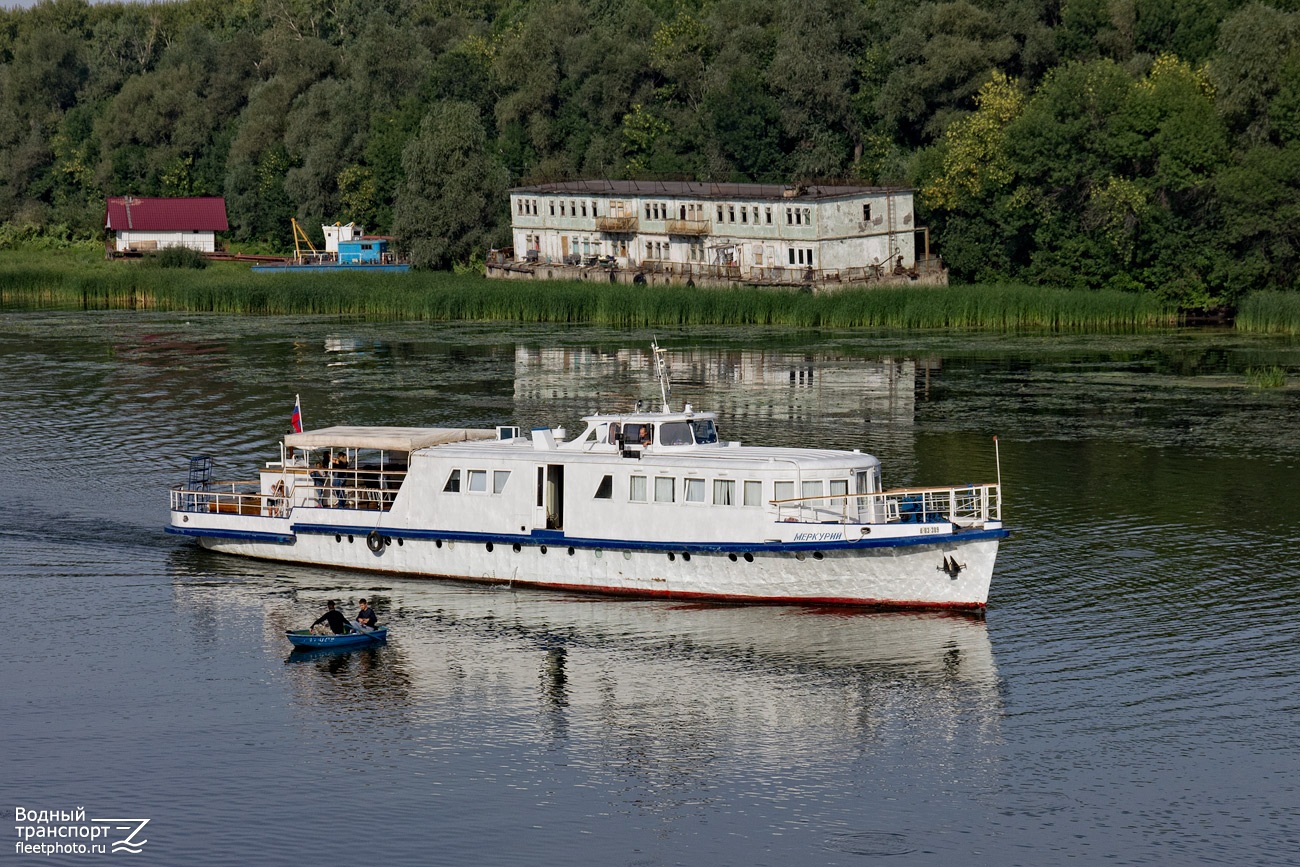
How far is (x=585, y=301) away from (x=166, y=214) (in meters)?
65.0

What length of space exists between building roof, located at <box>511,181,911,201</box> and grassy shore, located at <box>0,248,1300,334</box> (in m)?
11.1

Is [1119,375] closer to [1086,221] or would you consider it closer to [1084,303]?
[1084,303]

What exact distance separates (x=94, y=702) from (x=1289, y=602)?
97.1 feet

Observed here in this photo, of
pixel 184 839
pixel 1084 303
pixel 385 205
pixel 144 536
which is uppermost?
pixel 385 205

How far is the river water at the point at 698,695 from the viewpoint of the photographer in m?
34.7

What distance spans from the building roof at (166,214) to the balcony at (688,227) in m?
53.2

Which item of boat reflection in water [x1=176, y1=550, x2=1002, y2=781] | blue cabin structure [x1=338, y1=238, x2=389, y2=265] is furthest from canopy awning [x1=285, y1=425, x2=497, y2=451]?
blue cabin structure [x1=338, y1=238, x2=389, y2=265]

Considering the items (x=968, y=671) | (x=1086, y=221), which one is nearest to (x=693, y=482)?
(x=968, y=671)

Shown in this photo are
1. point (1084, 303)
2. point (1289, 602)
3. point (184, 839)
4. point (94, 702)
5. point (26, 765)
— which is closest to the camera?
point (184, 839)

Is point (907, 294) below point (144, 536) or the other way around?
the other way around

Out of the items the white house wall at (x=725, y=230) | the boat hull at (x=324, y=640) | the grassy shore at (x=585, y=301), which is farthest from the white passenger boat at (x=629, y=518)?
the white house wall at (x=725, y=230)

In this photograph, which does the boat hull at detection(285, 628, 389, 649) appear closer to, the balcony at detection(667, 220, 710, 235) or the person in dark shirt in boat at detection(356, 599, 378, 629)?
the person in dark shirt in boat at detection(356, 599, 378, 629)

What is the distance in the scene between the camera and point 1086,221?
4648 inches

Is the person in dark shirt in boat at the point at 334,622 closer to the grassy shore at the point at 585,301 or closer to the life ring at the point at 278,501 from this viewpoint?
the life ring at the point at 278,501
